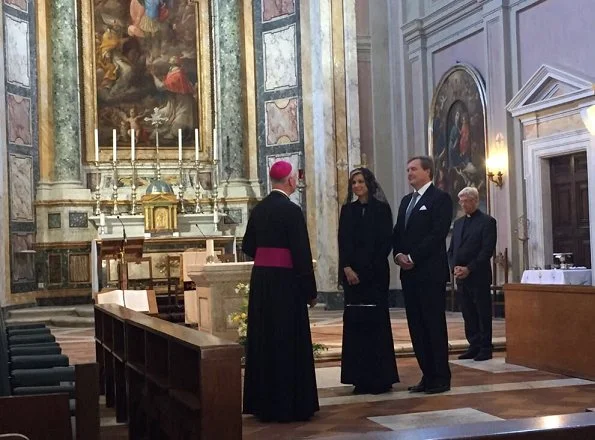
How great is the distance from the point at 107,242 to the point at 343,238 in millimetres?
8362

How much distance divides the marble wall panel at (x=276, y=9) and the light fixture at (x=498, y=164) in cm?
590

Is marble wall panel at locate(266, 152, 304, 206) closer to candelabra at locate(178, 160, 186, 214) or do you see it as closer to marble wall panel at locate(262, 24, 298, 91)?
marble wall panel at locate(262, 24, 298, 91)

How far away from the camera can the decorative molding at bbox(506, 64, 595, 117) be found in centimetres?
1090

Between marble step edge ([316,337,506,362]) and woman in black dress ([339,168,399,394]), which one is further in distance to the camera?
marble step edge ([316,337,506,362])

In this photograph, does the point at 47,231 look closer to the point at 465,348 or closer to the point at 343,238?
the point at 465,348

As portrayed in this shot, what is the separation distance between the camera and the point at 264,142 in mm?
17781

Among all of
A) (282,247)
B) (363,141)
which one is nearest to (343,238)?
(282,247)

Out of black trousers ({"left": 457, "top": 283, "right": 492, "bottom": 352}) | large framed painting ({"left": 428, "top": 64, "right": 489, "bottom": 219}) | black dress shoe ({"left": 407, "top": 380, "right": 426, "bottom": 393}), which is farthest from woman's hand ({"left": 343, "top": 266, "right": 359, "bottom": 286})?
large framed painting ({"left": 428, "top": 64, "right": 489, "bottom": 219})

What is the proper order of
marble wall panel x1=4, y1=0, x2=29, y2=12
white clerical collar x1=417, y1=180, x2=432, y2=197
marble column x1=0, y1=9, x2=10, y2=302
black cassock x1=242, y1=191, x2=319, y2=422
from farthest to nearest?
marble wall panel x1=4, y1=0, x2=29, y2=12, marble column x1=0, y1=9, x2=10, y2=302, white clerical collar x1=417, y1=180, x2=432, y2=197, black cassock x1=242, y1=191, x2=319, y2=422

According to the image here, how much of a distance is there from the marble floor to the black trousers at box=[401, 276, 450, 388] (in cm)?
17

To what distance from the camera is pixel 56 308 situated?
1541 centimetres

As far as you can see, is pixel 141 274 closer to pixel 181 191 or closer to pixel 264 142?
pixel 181 191

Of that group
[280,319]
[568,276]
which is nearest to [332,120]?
[568,276]

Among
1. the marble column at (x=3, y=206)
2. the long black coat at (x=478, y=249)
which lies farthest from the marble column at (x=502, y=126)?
the marble column at (x=3, y=206)
